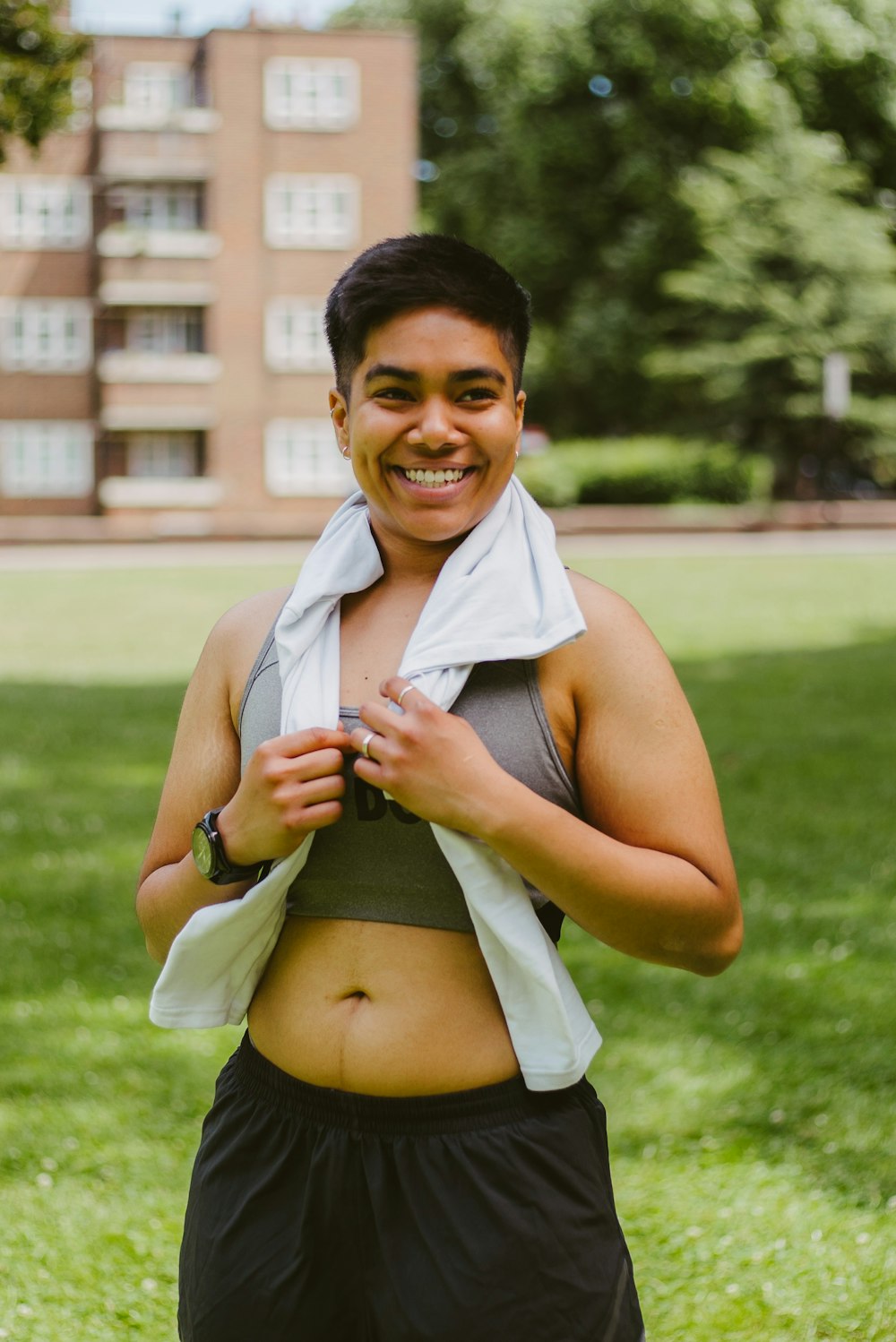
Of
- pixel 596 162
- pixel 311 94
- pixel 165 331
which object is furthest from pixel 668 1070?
pixel 596 162

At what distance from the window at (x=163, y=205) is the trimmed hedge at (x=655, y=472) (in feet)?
43.1

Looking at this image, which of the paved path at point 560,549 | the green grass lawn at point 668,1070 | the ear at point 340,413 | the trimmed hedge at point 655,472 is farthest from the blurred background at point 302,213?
the ear at point 340,413

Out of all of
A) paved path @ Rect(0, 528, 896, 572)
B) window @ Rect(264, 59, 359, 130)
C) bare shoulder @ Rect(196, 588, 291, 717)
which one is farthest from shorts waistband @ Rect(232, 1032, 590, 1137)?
window @ Rect(264, 59, 359, 130)

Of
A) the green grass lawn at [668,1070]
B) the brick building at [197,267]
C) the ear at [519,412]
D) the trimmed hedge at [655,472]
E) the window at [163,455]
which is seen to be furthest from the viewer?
the window at [163,455]

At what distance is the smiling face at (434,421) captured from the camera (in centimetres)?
197

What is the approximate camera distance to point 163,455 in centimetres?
4309

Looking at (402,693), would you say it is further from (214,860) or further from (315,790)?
(214,860)

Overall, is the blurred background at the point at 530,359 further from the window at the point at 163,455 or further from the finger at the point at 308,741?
the finger at the point at 308,741

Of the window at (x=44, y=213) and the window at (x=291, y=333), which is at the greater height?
the window at (x=44, y=213)

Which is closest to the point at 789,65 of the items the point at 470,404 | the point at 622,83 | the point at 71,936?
the point at 622,83

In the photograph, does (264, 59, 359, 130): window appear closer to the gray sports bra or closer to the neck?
the neck

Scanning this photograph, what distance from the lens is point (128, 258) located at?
4184 centimetres

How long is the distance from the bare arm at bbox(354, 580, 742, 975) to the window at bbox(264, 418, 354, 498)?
40.6 metres

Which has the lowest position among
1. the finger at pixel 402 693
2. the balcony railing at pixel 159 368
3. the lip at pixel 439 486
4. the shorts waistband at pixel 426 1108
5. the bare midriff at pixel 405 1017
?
the balcony railing at pixel 159 368
